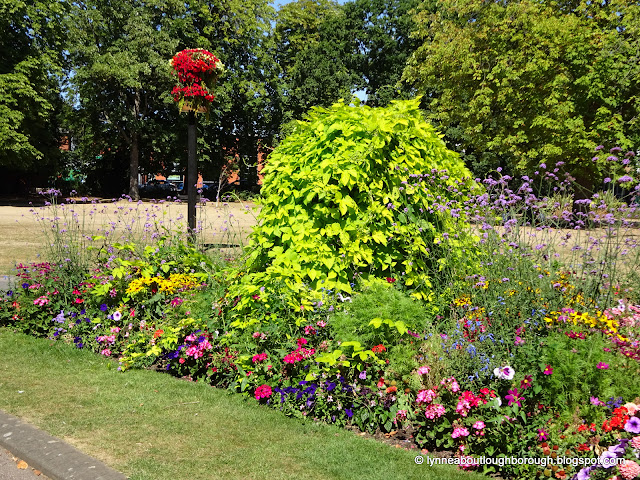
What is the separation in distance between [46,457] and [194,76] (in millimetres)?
7169

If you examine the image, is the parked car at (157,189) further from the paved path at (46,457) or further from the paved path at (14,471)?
the paved path at (14,471)

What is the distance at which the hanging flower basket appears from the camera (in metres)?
9.12

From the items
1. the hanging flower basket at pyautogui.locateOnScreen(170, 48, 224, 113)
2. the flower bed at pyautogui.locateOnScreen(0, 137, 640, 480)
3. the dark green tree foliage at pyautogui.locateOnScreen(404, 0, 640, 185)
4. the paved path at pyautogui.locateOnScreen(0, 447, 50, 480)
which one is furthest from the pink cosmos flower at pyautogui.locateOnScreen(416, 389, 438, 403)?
the dark green tree foliage at pyautogui.locateOnScreen(404, 0, 640, 185)

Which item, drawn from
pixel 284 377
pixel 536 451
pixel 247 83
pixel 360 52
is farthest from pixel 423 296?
pixel 360 52

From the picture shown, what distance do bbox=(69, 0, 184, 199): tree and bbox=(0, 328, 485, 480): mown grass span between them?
31.2 m

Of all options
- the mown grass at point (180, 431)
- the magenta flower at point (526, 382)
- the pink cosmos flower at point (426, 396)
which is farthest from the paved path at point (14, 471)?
the magenta flower at point (526, 382)

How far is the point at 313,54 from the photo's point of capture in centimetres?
3966

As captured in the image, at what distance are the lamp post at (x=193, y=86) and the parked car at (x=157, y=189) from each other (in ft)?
114

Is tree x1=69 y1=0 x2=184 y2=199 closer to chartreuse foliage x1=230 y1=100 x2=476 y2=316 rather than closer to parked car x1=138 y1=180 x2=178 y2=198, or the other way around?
parked car x1=138 y1=180 x2=178 y2=198

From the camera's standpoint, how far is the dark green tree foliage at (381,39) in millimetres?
39906

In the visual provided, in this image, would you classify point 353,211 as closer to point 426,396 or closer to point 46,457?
point 426,396

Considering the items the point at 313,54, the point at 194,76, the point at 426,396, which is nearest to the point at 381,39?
the point at 313,54

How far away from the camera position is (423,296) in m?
4.84

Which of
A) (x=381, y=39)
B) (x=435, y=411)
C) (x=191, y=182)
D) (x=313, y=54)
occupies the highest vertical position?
(x=381, y=39)
